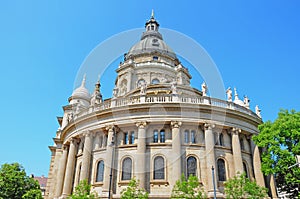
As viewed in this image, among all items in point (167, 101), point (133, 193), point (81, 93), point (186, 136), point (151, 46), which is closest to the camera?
point (133, 193)

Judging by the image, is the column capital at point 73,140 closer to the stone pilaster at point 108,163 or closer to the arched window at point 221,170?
the stone pilaster at point 108,163

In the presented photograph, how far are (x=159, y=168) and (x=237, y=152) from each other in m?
→ 9.13

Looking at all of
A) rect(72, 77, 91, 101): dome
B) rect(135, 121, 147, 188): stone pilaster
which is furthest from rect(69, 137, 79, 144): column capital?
rect(72, 77, 91, 101): dome

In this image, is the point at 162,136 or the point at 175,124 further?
the point at 162,136

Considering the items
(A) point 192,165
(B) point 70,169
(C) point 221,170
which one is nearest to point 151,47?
(B) point 70,169

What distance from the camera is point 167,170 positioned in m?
26.8

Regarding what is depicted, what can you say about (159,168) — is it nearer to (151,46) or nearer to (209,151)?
(209,151)

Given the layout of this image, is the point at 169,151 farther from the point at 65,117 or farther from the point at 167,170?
the point at 65,117

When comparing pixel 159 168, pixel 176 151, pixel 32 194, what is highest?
pixel 176 151

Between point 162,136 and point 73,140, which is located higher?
point 73,140

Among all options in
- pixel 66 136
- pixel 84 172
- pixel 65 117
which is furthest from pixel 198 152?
pixel 65 117

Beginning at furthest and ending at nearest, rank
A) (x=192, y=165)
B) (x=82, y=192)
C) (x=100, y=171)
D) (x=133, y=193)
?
(x=100, y=171) → (x=192, y=165) → (x=82, y=192) → (x=133, y=193)

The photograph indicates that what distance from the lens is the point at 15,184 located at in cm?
4166

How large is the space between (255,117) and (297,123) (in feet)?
24.6
